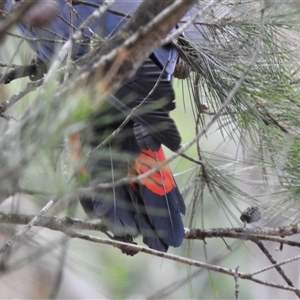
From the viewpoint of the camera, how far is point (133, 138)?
5.41 feet

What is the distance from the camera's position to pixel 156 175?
5.63 feet

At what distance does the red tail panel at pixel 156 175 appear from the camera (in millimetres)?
1644

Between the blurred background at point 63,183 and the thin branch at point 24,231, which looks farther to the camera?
the thin branch at point 24,231

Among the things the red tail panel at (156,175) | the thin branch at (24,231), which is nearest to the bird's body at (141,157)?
the red tail panel at (156,175)

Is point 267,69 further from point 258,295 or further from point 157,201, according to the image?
point 258,295

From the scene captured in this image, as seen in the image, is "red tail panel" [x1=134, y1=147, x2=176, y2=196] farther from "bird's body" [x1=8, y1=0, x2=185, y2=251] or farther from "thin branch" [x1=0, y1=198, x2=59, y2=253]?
"thin branch" [x1=0, y1=198, x2=59, y2=253]

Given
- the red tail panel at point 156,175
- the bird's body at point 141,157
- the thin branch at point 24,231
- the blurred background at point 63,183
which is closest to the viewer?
the blurred background at point 63,183

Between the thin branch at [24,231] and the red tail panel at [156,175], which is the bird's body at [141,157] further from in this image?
the thin branch at [24,231]

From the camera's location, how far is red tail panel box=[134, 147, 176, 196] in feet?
5.39

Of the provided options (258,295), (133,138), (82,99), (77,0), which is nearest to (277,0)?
(77,0)

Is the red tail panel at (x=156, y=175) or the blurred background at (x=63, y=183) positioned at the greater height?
the red tail panel at (x=156, y=175)

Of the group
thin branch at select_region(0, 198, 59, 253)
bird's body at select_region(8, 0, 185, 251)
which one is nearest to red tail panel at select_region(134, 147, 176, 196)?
bird's body at select_region(8, 0, 185, 251)

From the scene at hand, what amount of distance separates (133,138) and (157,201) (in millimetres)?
189

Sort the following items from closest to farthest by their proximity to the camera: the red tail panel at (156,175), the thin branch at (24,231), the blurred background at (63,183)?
the blurred background at (63,183) < the thin branch at (24,231) < the red tail panel at (156,175)
